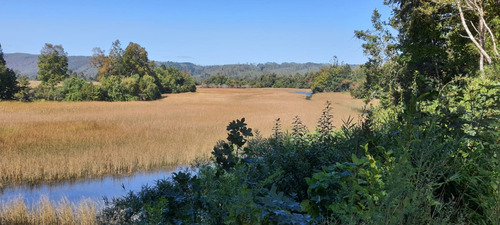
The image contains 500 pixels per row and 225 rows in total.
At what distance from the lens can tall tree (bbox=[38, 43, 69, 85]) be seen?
58844mm

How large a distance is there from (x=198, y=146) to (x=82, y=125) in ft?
33.4

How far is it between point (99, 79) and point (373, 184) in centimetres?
6445

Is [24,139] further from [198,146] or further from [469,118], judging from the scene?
[469,118]

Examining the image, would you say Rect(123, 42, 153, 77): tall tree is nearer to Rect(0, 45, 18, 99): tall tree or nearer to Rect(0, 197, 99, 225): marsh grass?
Rect(0, 45, 18, 99): tall tree

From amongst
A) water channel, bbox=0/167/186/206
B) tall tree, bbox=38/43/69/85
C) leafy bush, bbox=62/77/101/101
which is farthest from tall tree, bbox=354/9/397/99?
tall tree, bbox=38/43/69/85

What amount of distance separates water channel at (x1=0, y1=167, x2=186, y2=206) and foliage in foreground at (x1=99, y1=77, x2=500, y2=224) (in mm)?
4737

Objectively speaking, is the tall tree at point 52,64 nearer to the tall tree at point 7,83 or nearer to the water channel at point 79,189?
the tall tree at point 7,83

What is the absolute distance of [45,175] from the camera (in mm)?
10102

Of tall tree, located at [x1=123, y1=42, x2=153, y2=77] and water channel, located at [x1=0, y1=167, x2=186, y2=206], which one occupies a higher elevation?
tall tree, located at [x1=123, y1=42, x2=153, y2=77]

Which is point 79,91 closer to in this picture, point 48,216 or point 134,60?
point 134,60

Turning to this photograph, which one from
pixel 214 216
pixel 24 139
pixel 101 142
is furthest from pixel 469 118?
pixel 24 139

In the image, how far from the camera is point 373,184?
7.13 ft

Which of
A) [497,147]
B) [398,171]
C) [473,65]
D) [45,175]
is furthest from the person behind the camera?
[473,65]

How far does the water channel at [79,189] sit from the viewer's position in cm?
863
